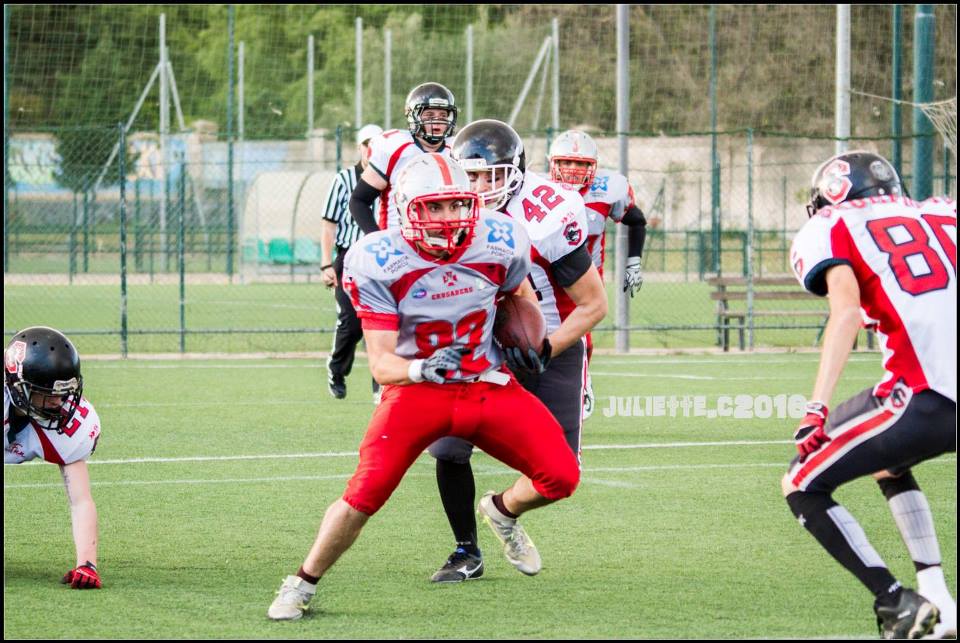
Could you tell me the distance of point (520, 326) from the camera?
5.23m

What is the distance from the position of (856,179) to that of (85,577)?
3098 millimetres

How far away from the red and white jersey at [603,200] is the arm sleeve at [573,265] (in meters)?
1.66

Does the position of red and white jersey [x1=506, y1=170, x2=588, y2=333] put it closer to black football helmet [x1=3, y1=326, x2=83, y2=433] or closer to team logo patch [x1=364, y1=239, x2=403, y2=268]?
team logo patch [x1=364, y1=239, x2=403, y2=268]

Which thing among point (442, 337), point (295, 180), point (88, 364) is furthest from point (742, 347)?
point (295, 180)

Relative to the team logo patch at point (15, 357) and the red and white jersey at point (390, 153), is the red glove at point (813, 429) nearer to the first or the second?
the team logo patch at point (15, 357)

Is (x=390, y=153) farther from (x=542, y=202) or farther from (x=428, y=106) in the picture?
(x=542, y=202)

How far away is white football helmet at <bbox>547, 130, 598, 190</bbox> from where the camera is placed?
24.5 feet

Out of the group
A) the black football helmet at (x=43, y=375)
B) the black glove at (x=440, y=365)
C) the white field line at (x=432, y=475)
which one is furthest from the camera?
the white field line at (x=432, y=475)

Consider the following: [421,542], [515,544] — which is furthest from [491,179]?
[421,542]

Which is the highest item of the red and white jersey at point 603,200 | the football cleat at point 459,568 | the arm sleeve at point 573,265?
the red and white jersey at point 603,200

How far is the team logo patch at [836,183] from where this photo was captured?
15.6 feet

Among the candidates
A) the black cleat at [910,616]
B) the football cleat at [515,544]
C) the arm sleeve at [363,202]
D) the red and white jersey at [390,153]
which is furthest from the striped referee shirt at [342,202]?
the black cleat at [910,616]

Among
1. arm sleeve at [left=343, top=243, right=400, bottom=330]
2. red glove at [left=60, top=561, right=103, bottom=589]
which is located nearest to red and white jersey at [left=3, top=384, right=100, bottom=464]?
red glove at [left=60, top=561, right=103, bottom=589]

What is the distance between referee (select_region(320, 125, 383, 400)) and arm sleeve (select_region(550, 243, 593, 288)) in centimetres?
407
